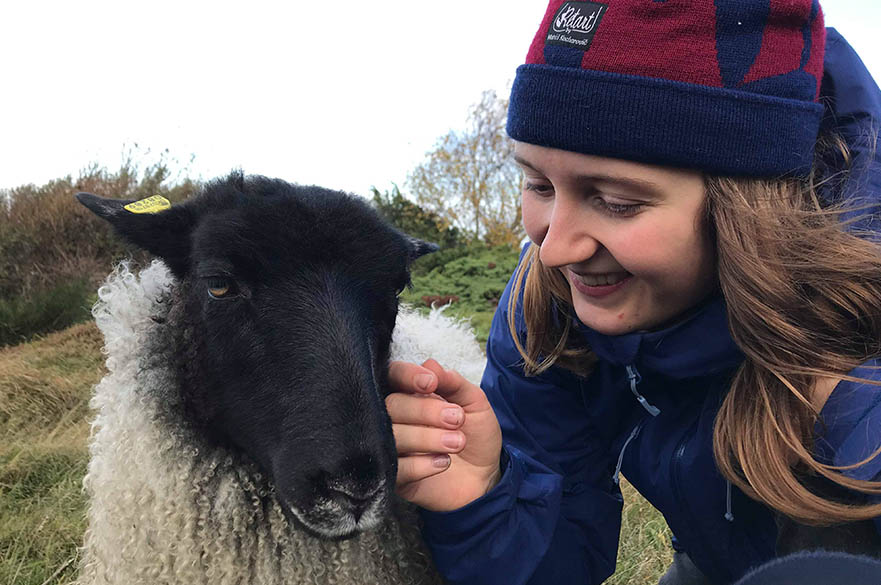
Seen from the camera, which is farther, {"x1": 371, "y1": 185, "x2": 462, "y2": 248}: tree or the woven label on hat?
{"x1": 371, "y1": 185, "x2": 462, "y2": 248}: tree

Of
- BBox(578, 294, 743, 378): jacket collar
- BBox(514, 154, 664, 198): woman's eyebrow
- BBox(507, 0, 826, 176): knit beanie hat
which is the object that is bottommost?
BBox(578, 294, 743, 378): jacket collar

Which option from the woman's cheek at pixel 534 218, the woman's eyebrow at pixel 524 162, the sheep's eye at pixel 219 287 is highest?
the woman's eyebrow at pixel 524 162

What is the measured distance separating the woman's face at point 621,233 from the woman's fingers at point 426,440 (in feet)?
1.73

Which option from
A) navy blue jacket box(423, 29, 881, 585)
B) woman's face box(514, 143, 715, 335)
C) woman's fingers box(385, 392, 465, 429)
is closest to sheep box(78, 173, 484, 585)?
woman's fingers box(385, 392, 465, 429)

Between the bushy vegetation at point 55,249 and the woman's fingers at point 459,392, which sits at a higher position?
the woman's fingers at point 459,392

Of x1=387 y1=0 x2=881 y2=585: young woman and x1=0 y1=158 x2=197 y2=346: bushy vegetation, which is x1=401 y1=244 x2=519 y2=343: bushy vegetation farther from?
x1=387 y1=0 x2=881 y2=585: young woman

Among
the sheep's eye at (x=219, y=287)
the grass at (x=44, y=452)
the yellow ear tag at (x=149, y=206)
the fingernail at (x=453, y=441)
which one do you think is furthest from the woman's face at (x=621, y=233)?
the grass at (x=44, y=452)

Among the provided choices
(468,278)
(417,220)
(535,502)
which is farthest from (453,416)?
(417,220)

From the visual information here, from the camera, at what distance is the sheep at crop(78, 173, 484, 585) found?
1.98 m

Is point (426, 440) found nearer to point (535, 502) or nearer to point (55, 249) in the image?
point (535, 502)

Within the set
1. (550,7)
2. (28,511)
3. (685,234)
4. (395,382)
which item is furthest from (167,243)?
(28,511)

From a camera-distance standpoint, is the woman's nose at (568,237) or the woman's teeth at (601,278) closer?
the woman's nose at (568,237)

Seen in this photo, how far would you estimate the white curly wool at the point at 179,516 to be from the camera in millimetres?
2275

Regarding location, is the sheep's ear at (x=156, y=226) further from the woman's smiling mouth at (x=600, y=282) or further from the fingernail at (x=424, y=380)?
the woman's smiling mouth at (x=600, y=282)
